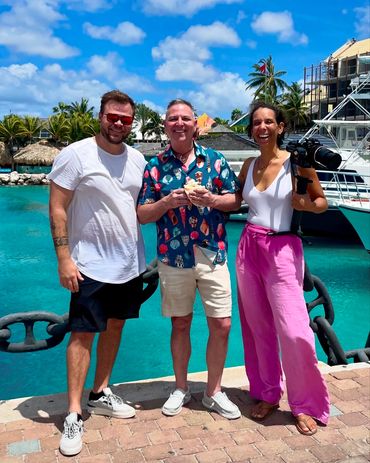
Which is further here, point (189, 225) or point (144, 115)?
point (144, 115)

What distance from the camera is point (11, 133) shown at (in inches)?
2032

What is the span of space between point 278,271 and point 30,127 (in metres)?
54.7

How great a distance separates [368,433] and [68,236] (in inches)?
84.4

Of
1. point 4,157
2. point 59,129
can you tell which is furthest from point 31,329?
point 4,157

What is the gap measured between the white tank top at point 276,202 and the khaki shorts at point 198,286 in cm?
40

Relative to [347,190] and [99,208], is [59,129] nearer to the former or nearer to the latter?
[347,190]

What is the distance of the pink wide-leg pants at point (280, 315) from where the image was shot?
306 centimetres

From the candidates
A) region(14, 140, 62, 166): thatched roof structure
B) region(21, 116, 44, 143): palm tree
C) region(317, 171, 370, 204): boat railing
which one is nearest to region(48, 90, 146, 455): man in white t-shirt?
region(317, 171, 370, 204): boat railing

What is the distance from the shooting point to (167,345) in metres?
7.65

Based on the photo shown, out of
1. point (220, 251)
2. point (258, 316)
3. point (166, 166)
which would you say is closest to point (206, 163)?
point (166, 166)

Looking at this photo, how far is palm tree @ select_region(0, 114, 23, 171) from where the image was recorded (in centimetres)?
5153

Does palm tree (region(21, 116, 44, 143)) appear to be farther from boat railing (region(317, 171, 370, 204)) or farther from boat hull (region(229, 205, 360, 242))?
boat railing (region(317, 171, 370, 204))

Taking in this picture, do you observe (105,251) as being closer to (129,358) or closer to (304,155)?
(304,155)

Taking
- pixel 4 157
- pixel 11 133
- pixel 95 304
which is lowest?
pixel 95 304
